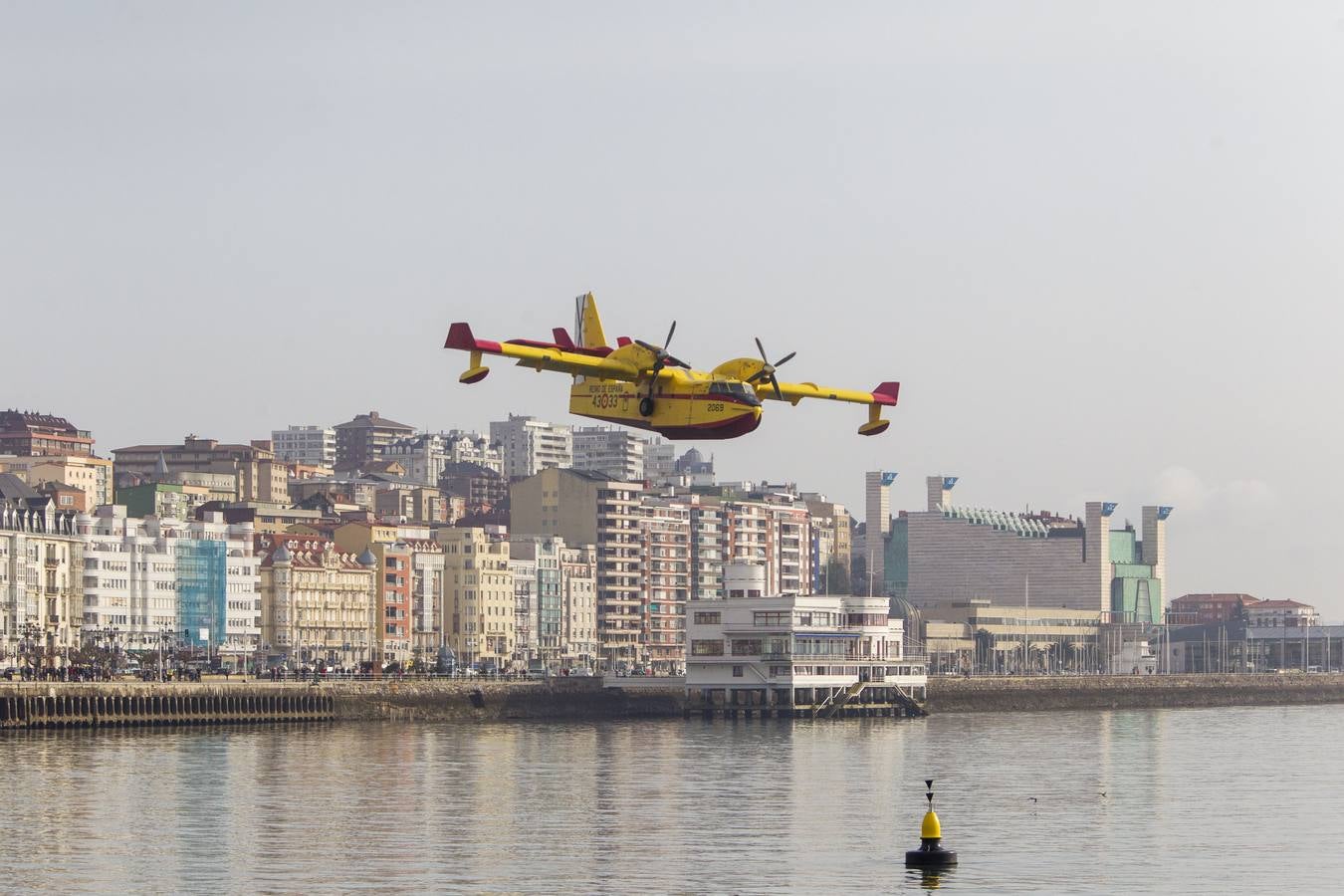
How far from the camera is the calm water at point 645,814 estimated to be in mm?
76188

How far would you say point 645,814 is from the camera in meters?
96.1

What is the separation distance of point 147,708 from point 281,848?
90066 millimetres

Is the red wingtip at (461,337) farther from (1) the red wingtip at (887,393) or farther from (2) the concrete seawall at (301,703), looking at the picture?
(2) the concrete seawall at (301,703)

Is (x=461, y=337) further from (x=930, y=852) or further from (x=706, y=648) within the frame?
(x=706, y=648)

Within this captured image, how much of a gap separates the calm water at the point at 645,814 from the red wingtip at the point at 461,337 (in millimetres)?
14774

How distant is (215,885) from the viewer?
2899 inches

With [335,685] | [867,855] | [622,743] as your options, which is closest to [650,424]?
[867,855]

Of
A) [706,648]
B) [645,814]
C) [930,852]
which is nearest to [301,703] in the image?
[706,648]

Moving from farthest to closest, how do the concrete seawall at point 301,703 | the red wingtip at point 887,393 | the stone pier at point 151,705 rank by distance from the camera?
1. the concrete seawall at point 301,703
2. the stone pier at point 151,705
3. the red wingtip at point 887,393

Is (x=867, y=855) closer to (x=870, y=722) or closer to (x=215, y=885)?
(x=215, y=885)

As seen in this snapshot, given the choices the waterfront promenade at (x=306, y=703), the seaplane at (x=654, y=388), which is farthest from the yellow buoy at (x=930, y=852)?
the waterfront promenade at (x=306, y=703)

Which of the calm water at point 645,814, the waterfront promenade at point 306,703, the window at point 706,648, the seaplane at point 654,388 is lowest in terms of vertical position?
the calm water at point 645,814

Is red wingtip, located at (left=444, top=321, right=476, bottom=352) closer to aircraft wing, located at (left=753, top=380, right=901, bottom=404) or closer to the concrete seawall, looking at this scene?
aircraft wing, located at (left=753, top=380, right=901, bottom=404)

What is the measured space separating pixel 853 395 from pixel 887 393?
4.23 feet
